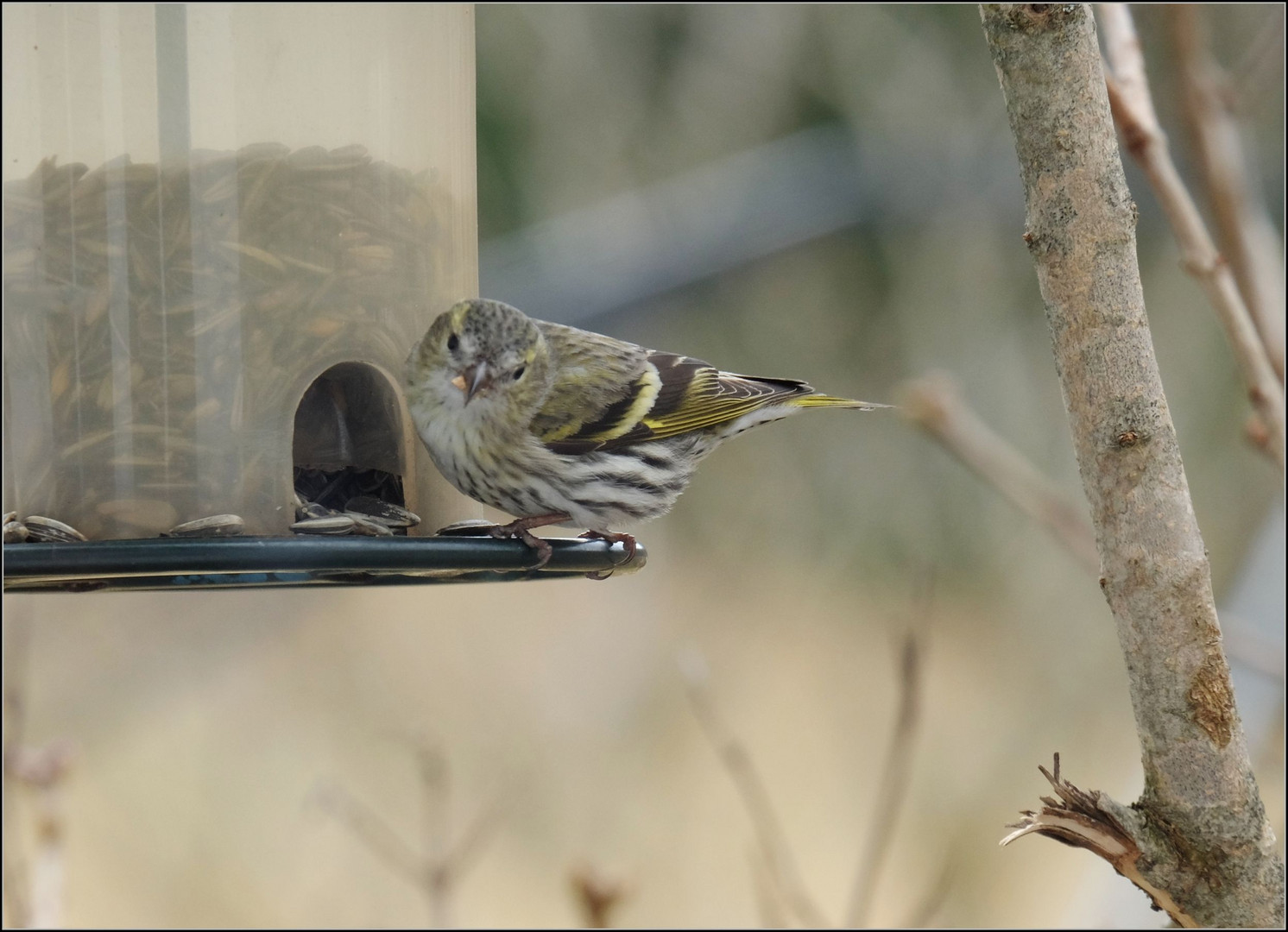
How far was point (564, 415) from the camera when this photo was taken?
143 inches

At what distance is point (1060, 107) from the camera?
176cm

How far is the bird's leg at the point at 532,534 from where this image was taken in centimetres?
300

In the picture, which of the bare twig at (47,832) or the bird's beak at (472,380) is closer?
the bare twig at (47,832)

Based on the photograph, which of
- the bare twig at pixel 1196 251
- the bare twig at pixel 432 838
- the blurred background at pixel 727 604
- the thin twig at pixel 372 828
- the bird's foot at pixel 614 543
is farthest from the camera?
the blurred background at pixel 727 604

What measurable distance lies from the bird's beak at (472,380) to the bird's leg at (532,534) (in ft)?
0.99

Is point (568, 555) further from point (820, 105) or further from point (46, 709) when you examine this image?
point (820, 105)

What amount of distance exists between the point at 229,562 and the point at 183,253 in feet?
2.56

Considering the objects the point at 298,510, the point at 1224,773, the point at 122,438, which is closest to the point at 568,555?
the point at 298,510

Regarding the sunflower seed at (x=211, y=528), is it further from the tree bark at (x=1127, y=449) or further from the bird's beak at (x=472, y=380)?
the tree bark at (x=1127, y=449)

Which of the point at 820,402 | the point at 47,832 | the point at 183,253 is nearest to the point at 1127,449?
the point at 183,253

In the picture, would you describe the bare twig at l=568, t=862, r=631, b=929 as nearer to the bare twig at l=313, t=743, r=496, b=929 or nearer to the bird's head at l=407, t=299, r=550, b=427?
the bare twig at l=313, t=743, r=496, b=929

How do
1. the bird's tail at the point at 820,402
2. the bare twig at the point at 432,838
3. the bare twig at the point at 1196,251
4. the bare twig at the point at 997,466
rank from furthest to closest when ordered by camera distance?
the bird's tail at the point at 820,402, the bare twig at the point at 432,838, the bare twig at the point at 997,466, the bare twig at the point at 1196,251

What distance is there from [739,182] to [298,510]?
17.2 ft

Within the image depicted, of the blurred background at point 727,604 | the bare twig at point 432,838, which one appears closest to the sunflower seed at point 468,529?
the bare twig at point 432,838
